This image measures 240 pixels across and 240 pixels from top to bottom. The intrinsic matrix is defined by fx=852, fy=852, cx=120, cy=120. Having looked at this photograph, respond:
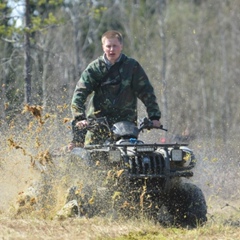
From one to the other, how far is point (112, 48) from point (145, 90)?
2.47ft

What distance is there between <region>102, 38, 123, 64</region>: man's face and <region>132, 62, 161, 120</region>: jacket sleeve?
1.11 ft

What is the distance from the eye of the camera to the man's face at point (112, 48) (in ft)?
36.4

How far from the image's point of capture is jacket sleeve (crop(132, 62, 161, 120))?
11.3 m

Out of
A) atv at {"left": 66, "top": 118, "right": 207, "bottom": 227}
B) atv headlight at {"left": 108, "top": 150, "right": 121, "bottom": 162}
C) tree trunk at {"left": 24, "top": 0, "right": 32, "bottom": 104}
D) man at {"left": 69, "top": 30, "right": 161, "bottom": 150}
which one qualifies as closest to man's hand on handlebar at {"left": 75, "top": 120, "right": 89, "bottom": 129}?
atv at {"left": 66, "top": 118, "right": 207, "bottom": 227}

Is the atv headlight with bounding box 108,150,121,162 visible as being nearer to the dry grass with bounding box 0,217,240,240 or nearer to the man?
the dry grass with bounding box 0,217,240,240

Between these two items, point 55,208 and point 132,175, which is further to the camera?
point 55,208

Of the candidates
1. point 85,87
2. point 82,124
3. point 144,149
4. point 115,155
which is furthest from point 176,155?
point 85,87

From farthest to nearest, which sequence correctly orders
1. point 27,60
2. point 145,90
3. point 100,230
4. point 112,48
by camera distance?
point 27,60, point 145,90, point 112,48, point 100,230

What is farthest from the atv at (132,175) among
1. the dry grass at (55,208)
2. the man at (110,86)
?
the man at (110,86)

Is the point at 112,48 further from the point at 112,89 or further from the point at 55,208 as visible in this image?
the point at 55,208

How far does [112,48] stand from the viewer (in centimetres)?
1108

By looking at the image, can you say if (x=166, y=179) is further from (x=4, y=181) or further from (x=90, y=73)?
(x=4, y=181)

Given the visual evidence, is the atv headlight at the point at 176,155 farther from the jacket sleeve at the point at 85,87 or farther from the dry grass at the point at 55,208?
the jacket sleeve at the point at 85,87

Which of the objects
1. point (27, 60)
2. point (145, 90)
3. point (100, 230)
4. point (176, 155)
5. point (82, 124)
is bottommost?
point (100, 230)
